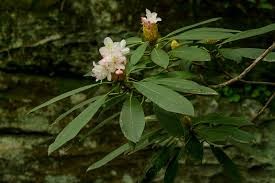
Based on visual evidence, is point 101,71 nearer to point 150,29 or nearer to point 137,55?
point 137,55

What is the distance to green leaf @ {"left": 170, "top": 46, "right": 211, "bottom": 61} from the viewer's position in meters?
1.15

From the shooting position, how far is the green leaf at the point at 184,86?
106 cm

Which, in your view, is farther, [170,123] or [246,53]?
[246,53]

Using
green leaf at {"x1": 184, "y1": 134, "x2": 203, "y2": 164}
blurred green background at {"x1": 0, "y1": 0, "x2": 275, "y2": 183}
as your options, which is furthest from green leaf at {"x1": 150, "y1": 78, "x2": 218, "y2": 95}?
blurred green background at {"x1": 0, "y1": 0, "x2": 275, "y2": 183}

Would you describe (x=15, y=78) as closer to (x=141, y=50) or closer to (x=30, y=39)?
(x=30, y=39)

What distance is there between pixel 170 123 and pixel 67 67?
1.81 metres

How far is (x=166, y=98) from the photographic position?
101cm

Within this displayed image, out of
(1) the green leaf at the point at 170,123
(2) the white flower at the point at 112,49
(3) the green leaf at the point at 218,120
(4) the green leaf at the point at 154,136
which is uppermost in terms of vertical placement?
(2) the white flower at the point at 112,49

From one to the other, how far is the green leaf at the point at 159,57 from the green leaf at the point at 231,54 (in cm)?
23

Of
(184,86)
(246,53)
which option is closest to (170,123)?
(184,86)

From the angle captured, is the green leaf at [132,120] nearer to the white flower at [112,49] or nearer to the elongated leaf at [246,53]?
the white flower at [112,49]

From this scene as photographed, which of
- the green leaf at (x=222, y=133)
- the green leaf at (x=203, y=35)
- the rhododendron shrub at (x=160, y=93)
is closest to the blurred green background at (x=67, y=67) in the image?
the rhododendron shrub at (x=160, y=93)

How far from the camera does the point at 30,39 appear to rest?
2.84 meters

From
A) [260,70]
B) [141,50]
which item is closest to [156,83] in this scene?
[141,50]
